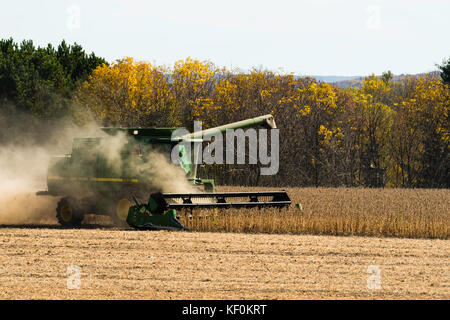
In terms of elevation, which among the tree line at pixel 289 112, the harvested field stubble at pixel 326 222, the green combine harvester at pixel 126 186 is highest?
the tree line at pixel 289 112

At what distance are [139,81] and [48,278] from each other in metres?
31.5

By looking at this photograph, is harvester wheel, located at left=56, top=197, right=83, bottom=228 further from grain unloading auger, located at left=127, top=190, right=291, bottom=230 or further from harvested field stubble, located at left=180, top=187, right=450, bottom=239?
harvested field stubble, located at left=180, top=187, right=450, bottom=239

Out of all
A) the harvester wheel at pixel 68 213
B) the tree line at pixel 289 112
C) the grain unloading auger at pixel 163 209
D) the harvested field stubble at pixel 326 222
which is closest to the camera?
the grain unloading auger at pixel 163 209

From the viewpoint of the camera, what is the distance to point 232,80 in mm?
41031

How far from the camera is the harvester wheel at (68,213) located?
57.3 feet

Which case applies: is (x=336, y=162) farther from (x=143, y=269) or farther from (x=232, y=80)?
(x=143, y=269)

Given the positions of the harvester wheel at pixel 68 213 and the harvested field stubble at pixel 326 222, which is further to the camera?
the harvester wheel at pixel 68 213

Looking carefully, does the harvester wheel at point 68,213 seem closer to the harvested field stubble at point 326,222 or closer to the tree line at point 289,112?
the harvested field stubble at point 326,222

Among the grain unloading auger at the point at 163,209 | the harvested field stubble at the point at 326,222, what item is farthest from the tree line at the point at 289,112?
the grain unloading auger at the point at 163,209

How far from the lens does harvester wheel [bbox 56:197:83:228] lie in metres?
17.5

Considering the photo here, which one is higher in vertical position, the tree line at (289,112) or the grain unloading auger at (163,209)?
the tree line at (289,112)

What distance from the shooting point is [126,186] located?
16.3 meters

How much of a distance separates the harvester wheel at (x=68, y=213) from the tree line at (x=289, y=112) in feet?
59.3
